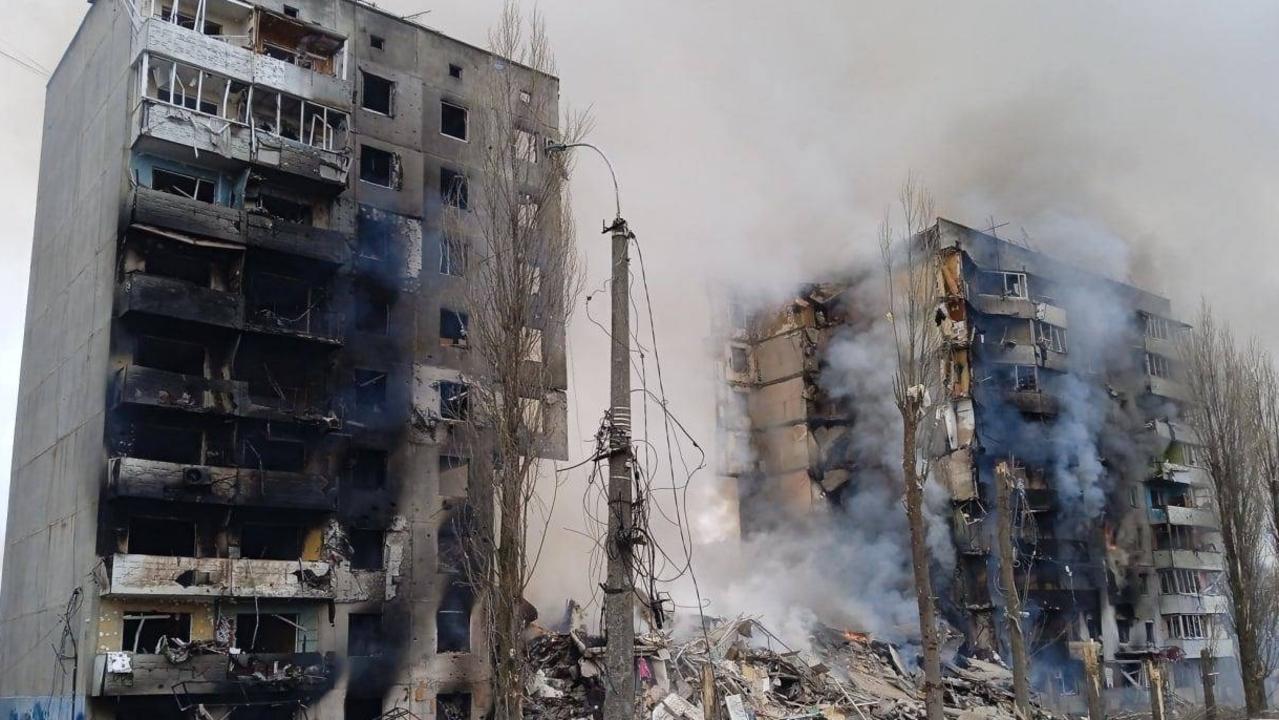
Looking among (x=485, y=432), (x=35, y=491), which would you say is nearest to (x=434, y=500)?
(x=485, y=432)

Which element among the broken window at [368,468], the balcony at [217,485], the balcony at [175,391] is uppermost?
the balcony at [175,391]

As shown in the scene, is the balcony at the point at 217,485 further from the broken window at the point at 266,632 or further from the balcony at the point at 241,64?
the balcony at the point at 241,64

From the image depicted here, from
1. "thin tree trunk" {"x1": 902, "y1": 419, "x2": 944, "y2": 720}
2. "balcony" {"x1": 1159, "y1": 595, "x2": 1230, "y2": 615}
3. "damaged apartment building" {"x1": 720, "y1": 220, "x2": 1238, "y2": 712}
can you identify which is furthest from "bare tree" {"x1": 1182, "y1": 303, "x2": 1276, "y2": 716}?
"thin tree trunk" {"x1": 902, "y1": 419, "x2": 944, "y2": 720}

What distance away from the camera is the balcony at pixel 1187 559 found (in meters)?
58.8

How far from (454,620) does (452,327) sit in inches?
388

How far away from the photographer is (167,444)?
3002cm

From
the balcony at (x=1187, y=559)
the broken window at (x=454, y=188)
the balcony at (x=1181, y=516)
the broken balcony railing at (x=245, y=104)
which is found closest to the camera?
the broken balcony railing at (x=245, y=104)

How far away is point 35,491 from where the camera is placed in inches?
1358

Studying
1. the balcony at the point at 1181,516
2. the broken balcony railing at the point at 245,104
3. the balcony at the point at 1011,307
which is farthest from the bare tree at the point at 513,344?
the balcony at the point at 1181,516

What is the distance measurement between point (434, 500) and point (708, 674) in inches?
549

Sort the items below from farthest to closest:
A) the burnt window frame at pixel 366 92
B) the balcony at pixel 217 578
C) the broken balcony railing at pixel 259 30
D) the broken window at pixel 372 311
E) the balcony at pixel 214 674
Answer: the burnt window frame at pixel 366 92
the broken window at pixel 372 311
the broken balcony railing at pixel 259 30
the balcony at pixel 217 578
the balcony at pixel 214 674

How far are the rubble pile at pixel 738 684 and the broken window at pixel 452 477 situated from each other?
5.46 meters

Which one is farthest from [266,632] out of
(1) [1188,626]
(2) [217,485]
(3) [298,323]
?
(1) [1188,626]

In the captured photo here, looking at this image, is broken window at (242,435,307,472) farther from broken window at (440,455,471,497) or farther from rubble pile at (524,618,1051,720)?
rubble pile at (524,618,1051,720)
